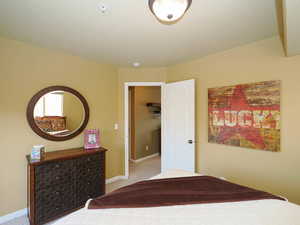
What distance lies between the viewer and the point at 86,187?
2.33 m

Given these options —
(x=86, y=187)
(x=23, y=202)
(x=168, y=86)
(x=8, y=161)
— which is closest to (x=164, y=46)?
(x=168, y=86)

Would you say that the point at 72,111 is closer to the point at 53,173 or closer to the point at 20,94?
the point at 20,94

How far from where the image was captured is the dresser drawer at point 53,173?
1903 millimetres

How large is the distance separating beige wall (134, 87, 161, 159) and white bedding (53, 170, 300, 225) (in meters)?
3.48

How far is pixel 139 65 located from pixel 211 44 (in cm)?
144

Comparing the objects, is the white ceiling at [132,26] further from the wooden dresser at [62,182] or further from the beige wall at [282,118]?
the wooden dresser at [62,182]

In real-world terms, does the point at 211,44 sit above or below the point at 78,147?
above

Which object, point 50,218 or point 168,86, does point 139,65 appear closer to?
point 168,86

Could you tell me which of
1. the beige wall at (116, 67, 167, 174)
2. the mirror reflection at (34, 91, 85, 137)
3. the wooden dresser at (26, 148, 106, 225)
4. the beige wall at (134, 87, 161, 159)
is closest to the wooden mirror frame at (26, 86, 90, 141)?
the mirror reflection at (34, 91, 85, 137)

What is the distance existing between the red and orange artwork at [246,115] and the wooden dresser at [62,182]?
1.96 meters

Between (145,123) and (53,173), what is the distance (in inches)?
124

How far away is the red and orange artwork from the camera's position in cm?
194

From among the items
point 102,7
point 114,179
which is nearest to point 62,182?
point 114,179

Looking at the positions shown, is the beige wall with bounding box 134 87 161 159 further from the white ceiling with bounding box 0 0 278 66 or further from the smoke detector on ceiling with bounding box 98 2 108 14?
the smoke detector on ceiling with bounding box 98 2 108 14
